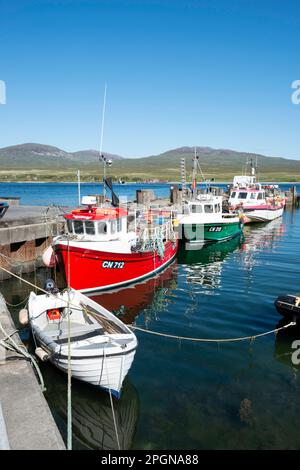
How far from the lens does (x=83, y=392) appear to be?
8.94m

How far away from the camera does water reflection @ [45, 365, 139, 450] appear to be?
750 cm

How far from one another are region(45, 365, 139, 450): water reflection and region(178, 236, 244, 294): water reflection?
8.96 meters

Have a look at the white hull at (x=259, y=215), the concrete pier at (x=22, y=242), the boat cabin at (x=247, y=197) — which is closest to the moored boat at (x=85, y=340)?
the concrete pier at (x=22, y=242)

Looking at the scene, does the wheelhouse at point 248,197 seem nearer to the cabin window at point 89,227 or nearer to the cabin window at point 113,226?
the cabin window at point 113,226

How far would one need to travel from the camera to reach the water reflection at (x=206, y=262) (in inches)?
744

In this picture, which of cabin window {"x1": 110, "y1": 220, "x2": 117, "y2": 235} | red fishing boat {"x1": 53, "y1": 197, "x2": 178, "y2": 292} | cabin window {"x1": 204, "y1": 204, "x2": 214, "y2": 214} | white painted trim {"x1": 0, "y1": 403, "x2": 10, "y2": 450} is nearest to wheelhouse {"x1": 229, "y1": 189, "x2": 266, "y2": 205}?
cabin window {"x1": 204, "y1": 204, "x2": 214, "y2": 214}

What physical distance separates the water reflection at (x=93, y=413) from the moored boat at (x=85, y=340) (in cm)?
38

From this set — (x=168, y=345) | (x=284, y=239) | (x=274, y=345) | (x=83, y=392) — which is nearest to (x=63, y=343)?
(x=83, y=392)

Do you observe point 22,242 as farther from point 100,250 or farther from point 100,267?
point 100,250

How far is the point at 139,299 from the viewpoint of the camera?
16156mm

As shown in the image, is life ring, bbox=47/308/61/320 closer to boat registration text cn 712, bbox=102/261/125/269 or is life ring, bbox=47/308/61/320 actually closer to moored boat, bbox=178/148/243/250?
boat registration text cn 712, bbox=102/261/125/269
